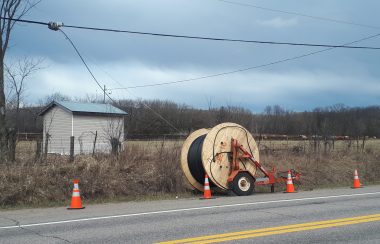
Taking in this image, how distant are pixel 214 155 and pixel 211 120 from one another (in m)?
16.3

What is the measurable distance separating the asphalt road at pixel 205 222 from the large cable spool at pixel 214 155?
90.2 inches

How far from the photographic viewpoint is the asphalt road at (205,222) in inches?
313

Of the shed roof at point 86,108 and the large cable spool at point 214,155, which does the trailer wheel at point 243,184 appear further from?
the shed roof at point 86,108

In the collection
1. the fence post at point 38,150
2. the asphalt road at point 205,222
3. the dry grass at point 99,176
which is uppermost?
the fence post at point 38,150

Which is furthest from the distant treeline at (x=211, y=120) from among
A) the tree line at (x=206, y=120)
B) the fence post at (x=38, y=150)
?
the fence post at (x=38, y=150)

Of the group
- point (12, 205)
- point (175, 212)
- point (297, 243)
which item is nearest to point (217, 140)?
point (175, 212)

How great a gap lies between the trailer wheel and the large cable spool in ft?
1.31

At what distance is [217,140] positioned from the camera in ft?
52.8

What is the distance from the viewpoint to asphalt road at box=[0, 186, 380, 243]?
794cm

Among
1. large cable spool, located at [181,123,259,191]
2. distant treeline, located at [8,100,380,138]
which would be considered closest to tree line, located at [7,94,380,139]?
distant treeline, located at [8,100,380,138]

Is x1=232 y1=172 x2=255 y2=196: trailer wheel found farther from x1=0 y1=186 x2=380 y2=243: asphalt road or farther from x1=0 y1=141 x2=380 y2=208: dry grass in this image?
x1=0 y1=141 x2=380 y2=208: dry grass

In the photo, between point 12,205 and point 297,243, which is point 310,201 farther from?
point 12,205

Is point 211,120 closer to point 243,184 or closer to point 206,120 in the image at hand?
point 206,120

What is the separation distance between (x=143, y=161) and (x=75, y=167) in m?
3.13
